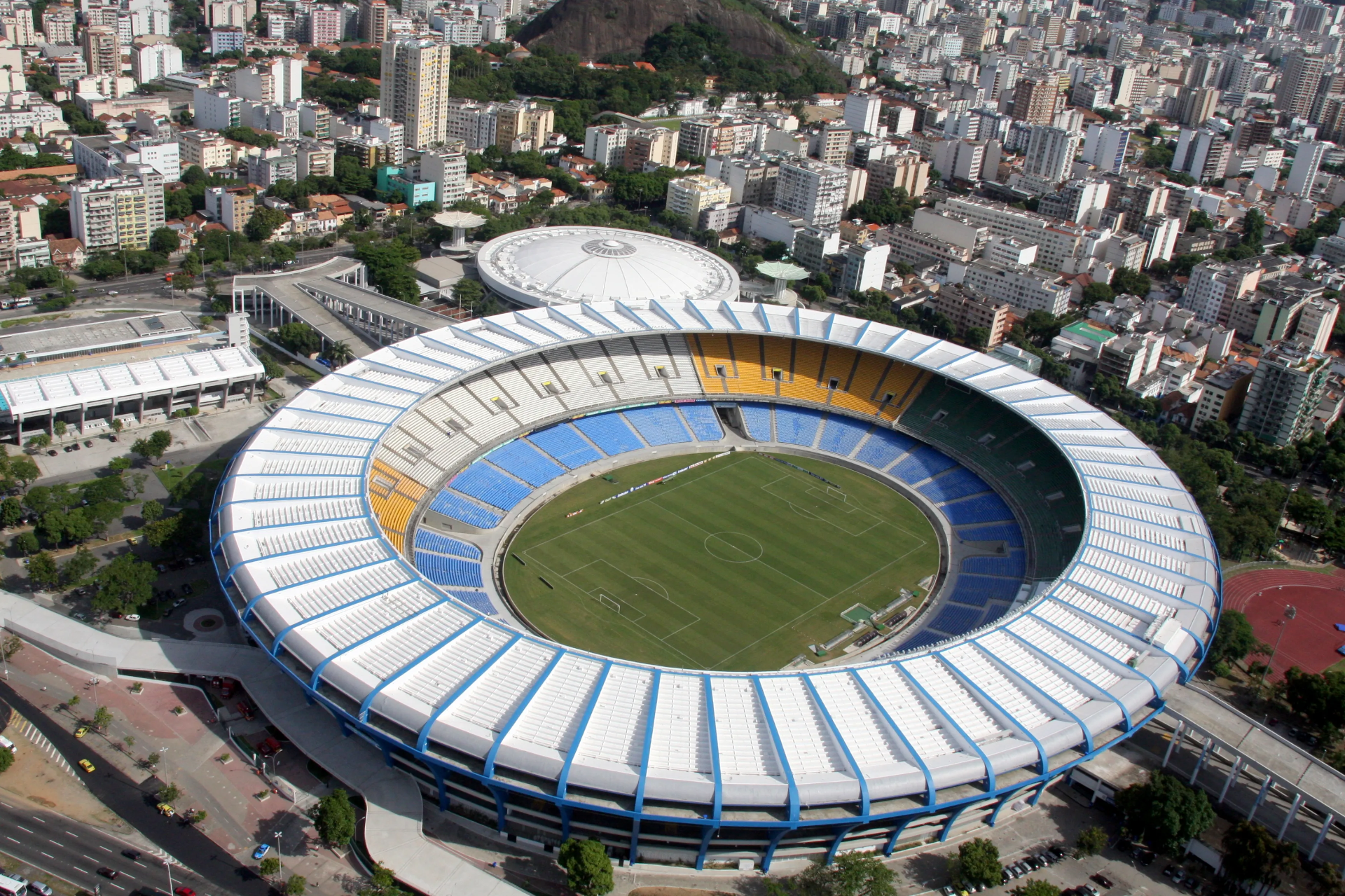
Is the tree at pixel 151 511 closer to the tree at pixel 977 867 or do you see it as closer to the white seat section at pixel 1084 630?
the tree at pixel 977 867

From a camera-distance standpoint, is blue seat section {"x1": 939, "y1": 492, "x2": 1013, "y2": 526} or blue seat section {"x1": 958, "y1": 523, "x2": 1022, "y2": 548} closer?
blue seat section {"x1": 958, "y1": 523, "x2": 1022, "y2": 548}

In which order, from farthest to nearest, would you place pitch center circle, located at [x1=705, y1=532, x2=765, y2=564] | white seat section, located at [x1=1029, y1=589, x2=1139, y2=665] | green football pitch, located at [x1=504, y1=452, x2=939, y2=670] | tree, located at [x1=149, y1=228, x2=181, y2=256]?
tree, located at [x1=149, y1=228, x2=181, y2=256] → pitch center circle, located at [x1=705, y1=532, x2=765, y2=564] → green football pitch, located at [x1=504, y1=452, x2=939, y2=670] → white seat section, located at [x1=1029, y1=589, x2=1139, y2=665]

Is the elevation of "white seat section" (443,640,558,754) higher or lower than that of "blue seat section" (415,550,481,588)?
higher

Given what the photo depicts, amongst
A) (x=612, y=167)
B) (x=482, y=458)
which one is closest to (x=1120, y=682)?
(x=482, y=458)

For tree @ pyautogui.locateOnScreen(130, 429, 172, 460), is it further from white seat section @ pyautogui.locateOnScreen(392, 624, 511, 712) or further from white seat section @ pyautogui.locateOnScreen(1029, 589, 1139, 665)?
white seat section @ pyautogui.locateOnScreen(1029, 589, 1139, 665)

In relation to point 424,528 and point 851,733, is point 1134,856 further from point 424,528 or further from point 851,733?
point 424,528

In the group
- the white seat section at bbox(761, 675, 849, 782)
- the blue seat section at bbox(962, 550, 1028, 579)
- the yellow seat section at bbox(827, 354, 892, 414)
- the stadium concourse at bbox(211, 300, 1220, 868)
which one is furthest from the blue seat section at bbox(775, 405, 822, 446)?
the white seat section at bbox(761, 675, 849, 782)

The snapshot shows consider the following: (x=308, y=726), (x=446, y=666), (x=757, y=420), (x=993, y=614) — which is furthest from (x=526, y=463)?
(x=993, y=614)

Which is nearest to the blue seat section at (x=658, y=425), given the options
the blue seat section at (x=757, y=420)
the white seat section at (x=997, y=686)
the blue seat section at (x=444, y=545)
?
the blue seat section at (x=757, y=420)
